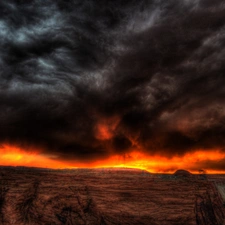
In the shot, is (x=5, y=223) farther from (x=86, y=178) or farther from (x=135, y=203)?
(x=135, y=203)

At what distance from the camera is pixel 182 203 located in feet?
55.9

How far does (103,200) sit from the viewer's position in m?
16.2

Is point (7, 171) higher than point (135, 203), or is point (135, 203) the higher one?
point (7, 171)

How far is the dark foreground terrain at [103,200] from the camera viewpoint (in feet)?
47.8

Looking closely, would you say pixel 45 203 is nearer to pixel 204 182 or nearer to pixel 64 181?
pixel 64 181

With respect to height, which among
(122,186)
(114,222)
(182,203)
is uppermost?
(122,186)

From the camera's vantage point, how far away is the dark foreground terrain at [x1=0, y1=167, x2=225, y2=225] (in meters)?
14.6

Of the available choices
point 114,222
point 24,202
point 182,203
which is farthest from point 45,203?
point 182,203

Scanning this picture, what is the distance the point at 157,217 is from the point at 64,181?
687cm

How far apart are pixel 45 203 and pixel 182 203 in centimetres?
964

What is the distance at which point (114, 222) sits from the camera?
15477mm

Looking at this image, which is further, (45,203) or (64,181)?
(64,181)

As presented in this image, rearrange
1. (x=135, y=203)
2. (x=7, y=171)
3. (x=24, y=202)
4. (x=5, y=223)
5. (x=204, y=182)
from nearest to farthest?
(x=5, y=223), (x=24, y=202), (x=7, y=171), (x=135, y=203), (x=204, y=182)

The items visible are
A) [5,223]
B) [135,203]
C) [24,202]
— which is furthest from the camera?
[135,203]
